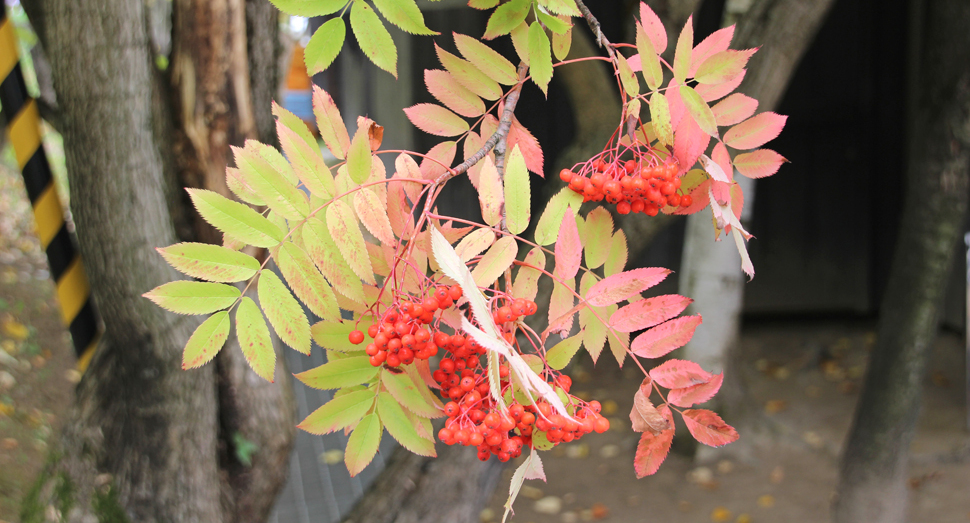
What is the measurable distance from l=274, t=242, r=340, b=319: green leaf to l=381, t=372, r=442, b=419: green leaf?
0.36 ft

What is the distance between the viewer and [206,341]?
716 mm

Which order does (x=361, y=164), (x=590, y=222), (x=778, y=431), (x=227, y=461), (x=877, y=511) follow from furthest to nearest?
(x=778, y=431), (x=877, y=511), (x=227, y=461), (x=590, y=222), (x=361, y=164)

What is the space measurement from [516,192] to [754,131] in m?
0.36

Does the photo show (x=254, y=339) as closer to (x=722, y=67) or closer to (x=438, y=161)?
(x=438, y=161)

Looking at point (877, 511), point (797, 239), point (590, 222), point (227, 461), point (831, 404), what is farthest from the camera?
point (797, 239)

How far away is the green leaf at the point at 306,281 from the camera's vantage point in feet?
2.25

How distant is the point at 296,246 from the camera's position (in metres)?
0.71

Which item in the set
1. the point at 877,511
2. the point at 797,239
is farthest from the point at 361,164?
the point at 797,239

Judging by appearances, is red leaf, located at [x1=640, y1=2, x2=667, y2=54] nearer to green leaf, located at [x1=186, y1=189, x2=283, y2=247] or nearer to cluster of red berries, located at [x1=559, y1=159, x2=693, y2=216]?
cluster of red berries, located at [x1=559, y1=159, x2=693, y2=216]

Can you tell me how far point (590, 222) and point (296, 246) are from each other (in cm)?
35

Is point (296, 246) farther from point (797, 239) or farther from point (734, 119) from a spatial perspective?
point (797, 239)

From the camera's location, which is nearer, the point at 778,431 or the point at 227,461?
the point at 227,461

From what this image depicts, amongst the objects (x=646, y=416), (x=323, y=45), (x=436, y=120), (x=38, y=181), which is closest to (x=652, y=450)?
(x=646, y=416)

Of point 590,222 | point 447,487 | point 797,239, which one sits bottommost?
point 797,239
